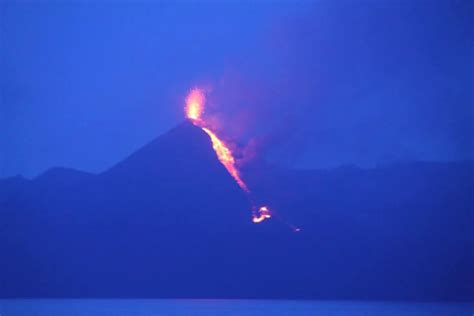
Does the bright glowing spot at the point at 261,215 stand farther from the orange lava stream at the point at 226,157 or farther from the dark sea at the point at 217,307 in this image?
the dark sea at the point at 217,307

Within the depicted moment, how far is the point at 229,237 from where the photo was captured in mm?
10328

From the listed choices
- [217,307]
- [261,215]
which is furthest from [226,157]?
[217,307]

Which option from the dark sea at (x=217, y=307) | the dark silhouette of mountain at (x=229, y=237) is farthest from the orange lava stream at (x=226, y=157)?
the dark sea at (x=217, y=307)

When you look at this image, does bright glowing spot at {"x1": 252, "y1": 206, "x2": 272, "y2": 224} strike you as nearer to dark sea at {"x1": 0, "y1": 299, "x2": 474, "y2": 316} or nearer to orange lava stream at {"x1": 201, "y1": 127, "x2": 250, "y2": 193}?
orange lava stream at {"x1": 201, "y1": 127, "x2": 250, "y2": 193}

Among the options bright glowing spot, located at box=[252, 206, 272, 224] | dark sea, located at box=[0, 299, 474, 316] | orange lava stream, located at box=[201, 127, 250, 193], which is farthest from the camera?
orange lava stream, located at box=[201, 127, 250, 193]

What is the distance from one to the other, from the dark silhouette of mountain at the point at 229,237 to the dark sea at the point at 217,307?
0.30 m

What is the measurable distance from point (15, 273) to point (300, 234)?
183 inches

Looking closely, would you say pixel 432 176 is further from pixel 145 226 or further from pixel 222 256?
pixel 145 226

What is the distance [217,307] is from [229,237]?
1.78 metres

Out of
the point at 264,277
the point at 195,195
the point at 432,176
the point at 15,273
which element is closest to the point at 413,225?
the point at 432,176

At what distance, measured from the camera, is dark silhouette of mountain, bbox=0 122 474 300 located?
9.65 meters

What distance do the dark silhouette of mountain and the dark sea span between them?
12.0 inches

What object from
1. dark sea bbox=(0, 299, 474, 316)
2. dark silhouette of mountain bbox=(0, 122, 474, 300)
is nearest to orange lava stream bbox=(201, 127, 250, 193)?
dark silhouette of mountain bbox=(0, 122, 474, 300)

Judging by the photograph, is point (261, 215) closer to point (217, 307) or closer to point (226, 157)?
point (226, 157)
